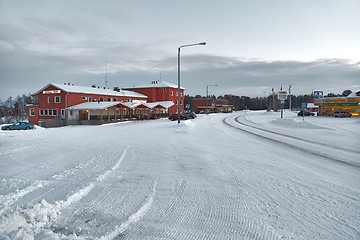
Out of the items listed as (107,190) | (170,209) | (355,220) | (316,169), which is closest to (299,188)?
(355,220)

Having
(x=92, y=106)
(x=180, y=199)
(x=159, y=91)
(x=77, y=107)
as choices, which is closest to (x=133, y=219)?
(x=180, y=199)

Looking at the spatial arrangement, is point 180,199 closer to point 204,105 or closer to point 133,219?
point 133,219

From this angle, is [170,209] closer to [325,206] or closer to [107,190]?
[107,190]

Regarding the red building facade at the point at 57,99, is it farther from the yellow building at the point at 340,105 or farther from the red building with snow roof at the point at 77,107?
the yellow building at the point at 340,105

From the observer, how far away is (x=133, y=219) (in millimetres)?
4355

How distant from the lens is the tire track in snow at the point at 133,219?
3.85 m

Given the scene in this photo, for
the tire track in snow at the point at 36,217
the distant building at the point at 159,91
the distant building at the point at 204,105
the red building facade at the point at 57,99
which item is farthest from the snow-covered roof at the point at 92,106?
the distant building at the point at 204,105

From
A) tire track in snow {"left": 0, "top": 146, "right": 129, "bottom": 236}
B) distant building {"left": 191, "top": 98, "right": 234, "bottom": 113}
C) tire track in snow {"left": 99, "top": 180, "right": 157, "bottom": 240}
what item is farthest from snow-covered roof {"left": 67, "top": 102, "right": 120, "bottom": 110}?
distant building {"left": 191, "top": 98, "right": 234, "bottom": 113}

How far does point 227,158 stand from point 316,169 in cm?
297

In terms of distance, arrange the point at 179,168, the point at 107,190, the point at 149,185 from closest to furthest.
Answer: the point at 107,190
the point at 149,185
the point at 179,168

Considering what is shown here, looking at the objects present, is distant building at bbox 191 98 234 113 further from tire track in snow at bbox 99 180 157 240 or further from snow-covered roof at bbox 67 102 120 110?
tire track in snow at bbox 99 180 157 240

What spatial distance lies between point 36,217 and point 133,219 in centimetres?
165

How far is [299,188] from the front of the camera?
5.93 m

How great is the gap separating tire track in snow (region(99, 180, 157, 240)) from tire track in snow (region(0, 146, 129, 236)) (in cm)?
110
